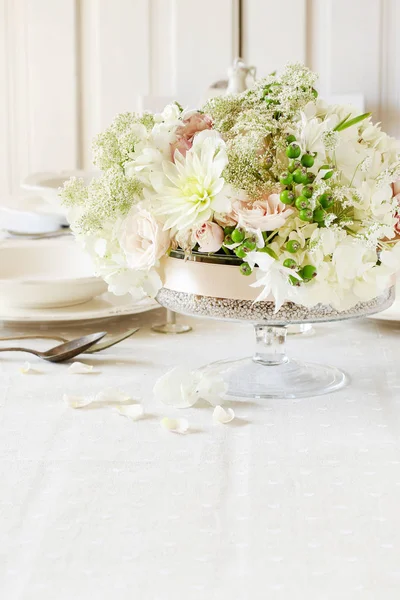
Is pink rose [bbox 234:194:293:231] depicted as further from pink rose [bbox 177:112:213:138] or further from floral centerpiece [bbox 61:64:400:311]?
pink rose [bbox 177:112:213:138]

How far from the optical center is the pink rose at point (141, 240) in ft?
3.13

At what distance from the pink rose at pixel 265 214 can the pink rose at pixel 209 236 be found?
0.11 feet

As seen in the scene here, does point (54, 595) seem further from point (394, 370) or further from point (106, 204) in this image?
point (394, 370)

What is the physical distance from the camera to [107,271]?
1.01 m

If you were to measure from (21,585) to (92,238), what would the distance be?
1.71 feet

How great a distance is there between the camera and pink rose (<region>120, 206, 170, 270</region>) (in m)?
0.95

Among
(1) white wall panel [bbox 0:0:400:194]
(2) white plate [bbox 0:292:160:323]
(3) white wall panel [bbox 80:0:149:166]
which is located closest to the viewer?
(2) white plate [bbox 0:292:160:323]

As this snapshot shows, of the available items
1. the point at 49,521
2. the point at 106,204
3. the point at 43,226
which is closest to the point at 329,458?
the point at 49,521

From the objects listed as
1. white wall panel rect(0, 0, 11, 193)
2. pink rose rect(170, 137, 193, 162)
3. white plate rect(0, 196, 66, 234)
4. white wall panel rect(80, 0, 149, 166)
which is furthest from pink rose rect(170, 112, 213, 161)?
white wall panel rect(0, 0, 11, 193)

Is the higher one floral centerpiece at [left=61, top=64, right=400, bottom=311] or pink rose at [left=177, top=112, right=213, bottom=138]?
pink rose at [left=177, top=112, right=213, bottom=138]

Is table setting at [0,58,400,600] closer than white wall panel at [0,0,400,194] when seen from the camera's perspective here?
Yes

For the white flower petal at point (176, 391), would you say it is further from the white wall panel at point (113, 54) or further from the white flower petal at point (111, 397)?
the white wall panel at point (113, 54)

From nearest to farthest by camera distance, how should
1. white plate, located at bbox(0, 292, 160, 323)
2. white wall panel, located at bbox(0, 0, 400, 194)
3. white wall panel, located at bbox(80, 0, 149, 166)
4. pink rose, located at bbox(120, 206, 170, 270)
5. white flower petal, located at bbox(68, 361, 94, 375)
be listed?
pink rose, located at bbox(120, 206, 170, 270) → white flower petal, located at bbox(68, 361, 94, 375) → white plate, located at bbox(0, 292, 160, 323) → white wall panel, located at bbox(0, 0, 400, 194) → white wall panel, located at bbox(80, 0, 149, 166)

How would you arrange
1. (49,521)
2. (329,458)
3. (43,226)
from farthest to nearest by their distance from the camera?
(43,226) → (329,458) → (49,521)
